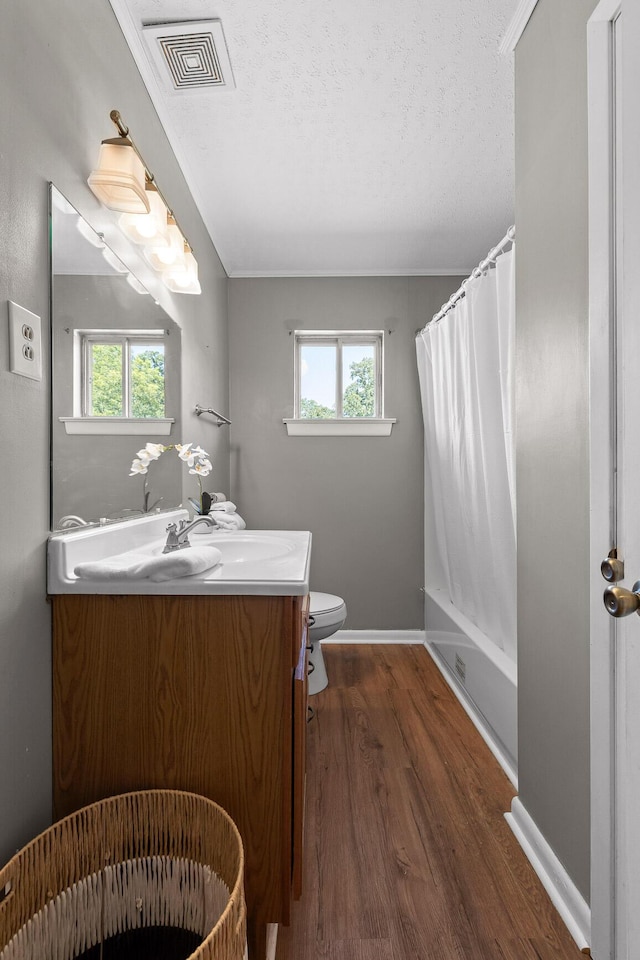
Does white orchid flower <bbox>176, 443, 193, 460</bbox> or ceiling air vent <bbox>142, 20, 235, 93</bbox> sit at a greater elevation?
ceiling air vent <bbox>142, 20, 235, 93</bbox>

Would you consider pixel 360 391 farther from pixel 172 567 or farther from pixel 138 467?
pixel 172 567

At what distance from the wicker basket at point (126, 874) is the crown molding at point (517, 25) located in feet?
6.98

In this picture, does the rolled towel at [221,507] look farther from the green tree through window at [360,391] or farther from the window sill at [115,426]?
the green tree through window at [360,391]

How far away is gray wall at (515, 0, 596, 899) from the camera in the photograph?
1155 mm

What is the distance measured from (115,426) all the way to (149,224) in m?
0.59

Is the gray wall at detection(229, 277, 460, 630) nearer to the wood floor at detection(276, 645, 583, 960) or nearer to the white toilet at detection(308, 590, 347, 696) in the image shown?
the white toilet at detection(308, 590, 347, 696)

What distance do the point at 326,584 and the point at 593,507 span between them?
7.45 ft

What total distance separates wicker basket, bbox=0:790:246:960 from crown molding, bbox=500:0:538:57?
2.13 m

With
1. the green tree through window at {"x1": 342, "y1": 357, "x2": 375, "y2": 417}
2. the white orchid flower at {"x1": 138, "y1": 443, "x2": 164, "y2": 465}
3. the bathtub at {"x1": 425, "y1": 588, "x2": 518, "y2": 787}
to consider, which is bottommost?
the bathtub at {"x1": 425, "y1": 588, "x2": 518, "y2": 787}

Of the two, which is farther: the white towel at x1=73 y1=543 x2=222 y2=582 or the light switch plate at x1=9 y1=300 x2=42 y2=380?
the white towel at x1=73 y1=543 x2=222 y2=582

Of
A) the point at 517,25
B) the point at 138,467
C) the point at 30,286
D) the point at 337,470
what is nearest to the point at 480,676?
the point at 337,470

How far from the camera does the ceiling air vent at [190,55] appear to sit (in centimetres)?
146

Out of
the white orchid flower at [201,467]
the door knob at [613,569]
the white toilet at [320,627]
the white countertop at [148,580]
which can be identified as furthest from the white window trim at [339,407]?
the door knob at [613,569]

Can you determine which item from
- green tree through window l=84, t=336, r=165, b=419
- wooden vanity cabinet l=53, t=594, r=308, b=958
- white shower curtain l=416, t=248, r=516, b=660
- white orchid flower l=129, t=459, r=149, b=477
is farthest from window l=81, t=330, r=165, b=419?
white shower curtain l=416, t=248, r=516, b=660
